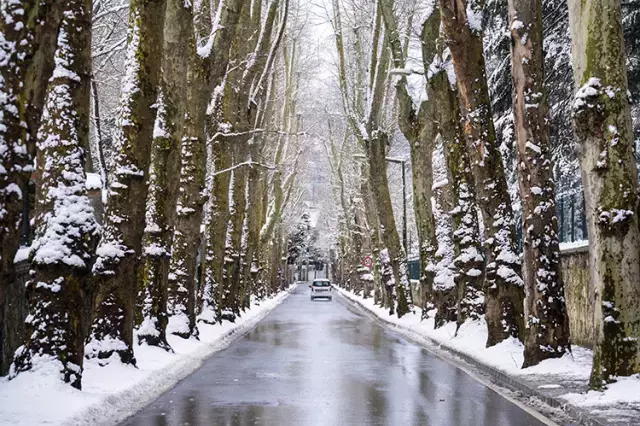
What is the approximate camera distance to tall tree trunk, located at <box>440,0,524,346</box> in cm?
1694

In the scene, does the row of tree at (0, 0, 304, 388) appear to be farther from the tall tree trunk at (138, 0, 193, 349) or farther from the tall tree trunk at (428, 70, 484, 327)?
the tall tree trunk at (428, 70, 484, 327)

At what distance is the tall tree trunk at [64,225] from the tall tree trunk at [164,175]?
5596mm

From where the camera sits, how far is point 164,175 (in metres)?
16.0

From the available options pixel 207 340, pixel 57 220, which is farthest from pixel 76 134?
pixel 207 340

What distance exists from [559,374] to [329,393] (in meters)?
3.62

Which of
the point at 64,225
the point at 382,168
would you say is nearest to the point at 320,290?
the point at 382,168

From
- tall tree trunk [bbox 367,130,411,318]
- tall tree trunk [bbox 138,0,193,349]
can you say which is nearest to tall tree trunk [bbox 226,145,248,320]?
tall tree trunk [bbox 367,130,411,318]

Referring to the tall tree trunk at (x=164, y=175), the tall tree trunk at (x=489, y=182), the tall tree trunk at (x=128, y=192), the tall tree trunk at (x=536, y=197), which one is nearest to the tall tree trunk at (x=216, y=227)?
the tall tree trunk at (x=164, y=175)

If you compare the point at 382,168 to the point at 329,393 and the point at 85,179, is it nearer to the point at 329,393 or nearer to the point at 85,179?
the point at 329,393

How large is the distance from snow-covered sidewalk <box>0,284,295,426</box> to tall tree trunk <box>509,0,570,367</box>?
5982mm

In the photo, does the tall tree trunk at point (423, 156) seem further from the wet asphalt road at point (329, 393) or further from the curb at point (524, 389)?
the wet asphalt road at point (329, 393)

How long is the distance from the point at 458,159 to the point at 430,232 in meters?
7.62

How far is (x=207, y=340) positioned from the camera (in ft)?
71.8

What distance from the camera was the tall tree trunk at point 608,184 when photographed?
10.6 meters
